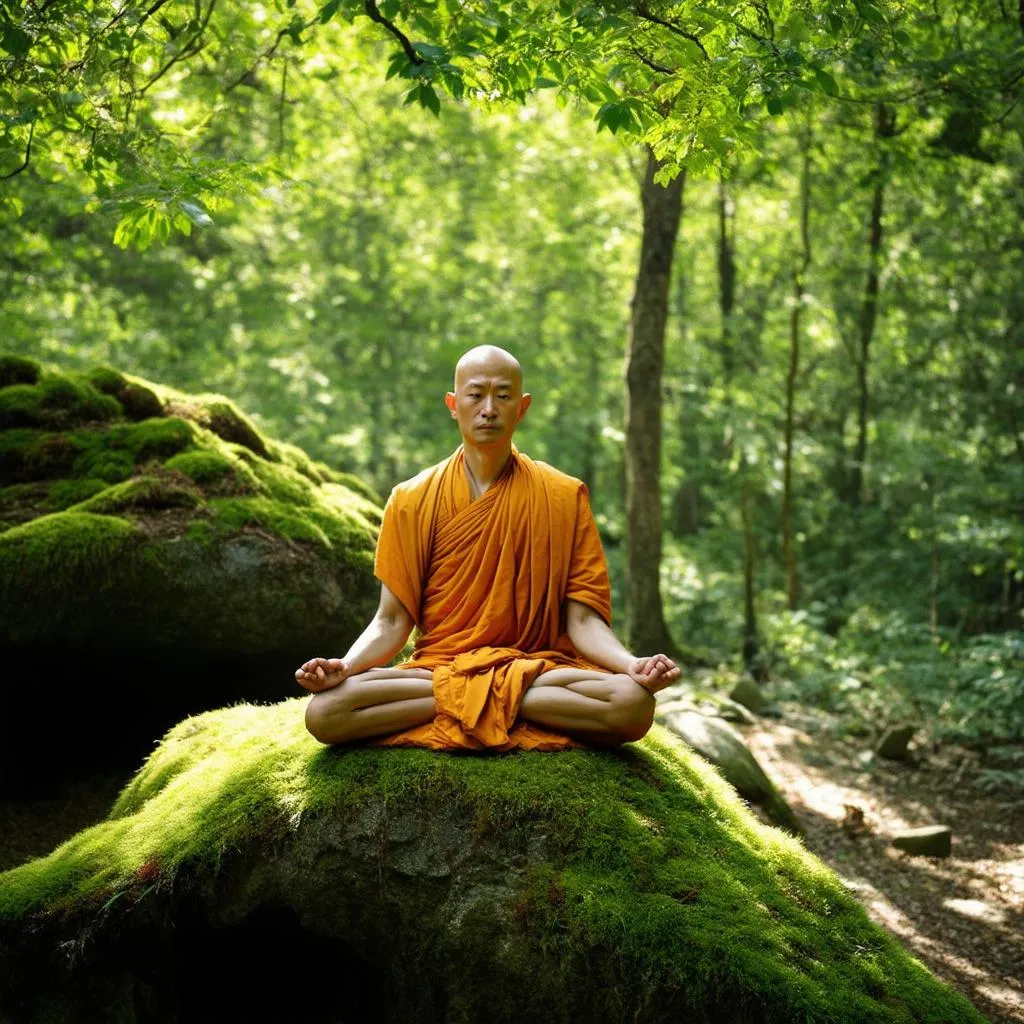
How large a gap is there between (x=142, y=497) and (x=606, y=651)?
3.63 meters

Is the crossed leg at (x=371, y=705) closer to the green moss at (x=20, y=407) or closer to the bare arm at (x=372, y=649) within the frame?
the bare arm at (x=372, y=649)

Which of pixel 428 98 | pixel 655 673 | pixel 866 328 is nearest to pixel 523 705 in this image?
pixel 655 673

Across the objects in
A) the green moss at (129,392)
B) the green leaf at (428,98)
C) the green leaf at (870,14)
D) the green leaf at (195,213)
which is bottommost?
the green moss at (129,392)

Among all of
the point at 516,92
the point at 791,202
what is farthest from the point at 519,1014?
the point at 791,202

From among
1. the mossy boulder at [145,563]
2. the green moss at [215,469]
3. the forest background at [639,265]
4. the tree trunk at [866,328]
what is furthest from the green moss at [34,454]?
the tree trunk at [866,328]

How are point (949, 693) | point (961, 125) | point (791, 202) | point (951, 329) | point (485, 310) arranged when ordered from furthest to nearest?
point (485, 310) → point (791, 202) → point (951, 329) → point (949, 693) → point (961, 125)

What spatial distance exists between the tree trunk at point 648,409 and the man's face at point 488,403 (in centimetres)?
628

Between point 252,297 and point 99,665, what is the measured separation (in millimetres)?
13533

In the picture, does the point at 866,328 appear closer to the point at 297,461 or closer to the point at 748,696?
the point at 748,696

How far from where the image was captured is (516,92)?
17.1ft

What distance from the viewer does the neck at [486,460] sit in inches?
197

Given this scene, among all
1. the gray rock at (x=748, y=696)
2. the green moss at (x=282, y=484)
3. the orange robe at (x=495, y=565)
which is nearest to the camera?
the orange robe at (x=495, y=565)

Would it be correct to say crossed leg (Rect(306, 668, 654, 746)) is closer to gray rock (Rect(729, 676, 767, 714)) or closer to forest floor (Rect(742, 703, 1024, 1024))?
forest floor (Rect(742, 703, 1024, 1024))

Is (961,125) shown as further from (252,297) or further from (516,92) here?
(252,297)
